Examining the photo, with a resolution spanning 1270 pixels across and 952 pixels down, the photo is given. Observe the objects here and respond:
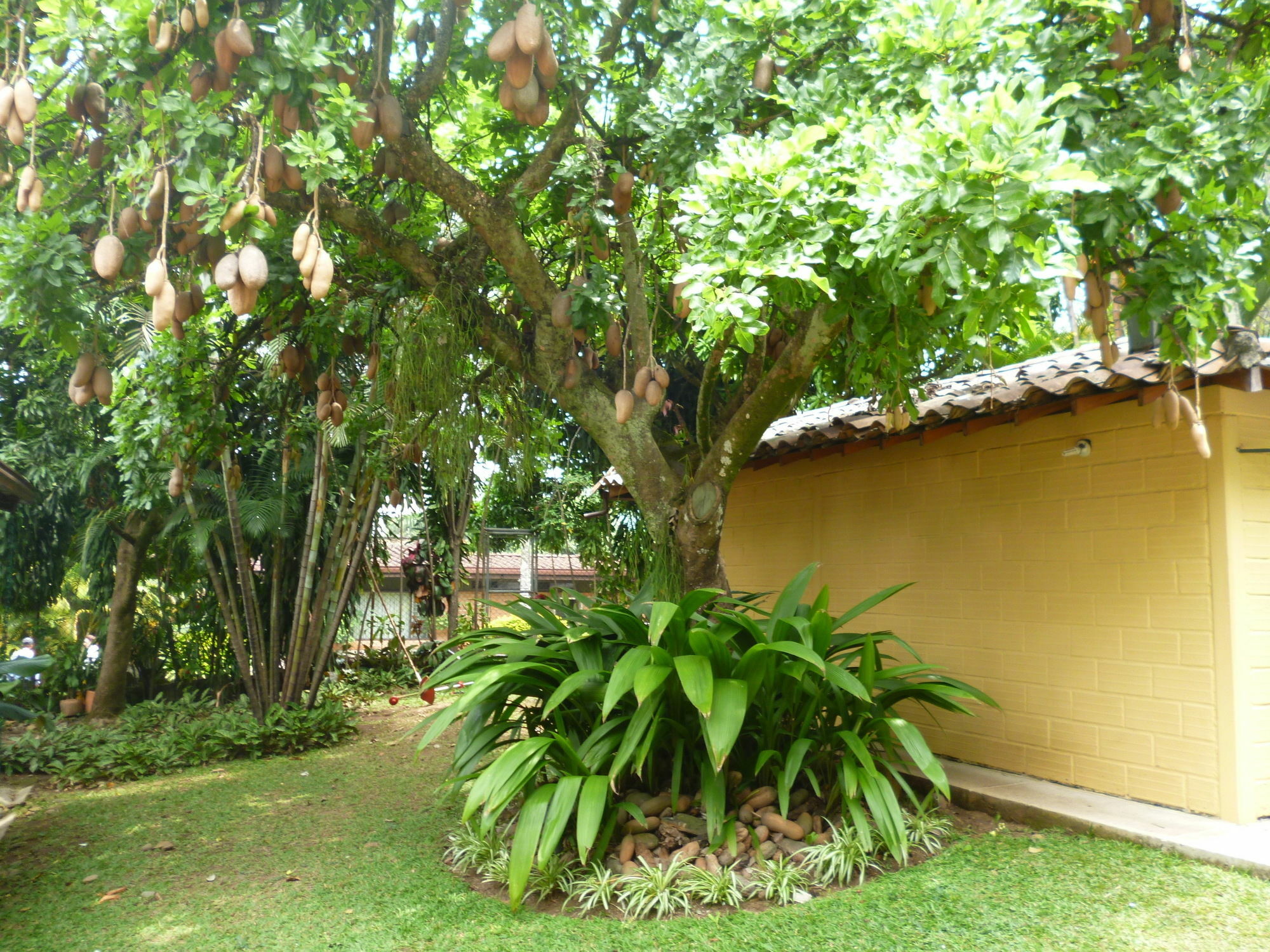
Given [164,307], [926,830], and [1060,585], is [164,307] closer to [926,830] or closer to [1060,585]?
[926,830]

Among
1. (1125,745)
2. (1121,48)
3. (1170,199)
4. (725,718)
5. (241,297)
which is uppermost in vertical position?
(1121,48)

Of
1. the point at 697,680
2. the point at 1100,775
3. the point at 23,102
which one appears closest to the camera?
the point at 23,102

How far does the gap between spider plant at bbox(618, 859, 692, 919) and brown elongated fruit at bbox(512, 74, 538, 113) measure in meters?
3.23

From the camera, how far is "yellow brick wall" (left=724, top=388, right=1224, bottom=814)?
462 cm

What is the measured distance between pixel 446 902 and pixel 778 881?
4.73ft

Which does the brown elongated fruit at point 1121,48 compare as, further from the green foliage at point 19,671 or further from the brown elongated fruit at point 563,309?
the green foliage at point 19,671

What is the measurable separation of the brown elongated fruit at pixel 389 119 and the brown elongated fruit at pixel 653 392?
173 cm

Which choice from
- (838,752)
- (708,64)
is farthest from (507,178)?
(838,752)

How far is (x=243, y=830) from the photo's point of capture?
5.26 m

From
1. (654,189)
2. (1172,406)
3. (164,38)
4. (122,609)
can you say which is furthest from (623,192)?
(122,609)

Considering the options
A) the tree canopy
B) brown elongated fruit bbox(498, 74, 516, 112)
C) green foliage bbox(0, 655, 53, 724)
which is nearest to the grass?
green foliage bbox(0, 655, 53, 724)

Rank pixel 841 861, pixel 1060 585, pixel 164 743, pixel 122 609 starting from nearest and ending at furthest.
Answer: pixel 841 861 < pixel 1060 585 < pixel 164 743 < pixel 122 609

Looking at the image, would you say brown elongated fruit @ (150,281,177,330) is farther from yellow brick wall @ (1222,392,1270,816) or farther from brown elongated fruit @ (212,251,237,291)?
yellow brick wall @ (1222,392,1270,816)

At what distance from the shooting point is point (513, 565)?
2019 cm
